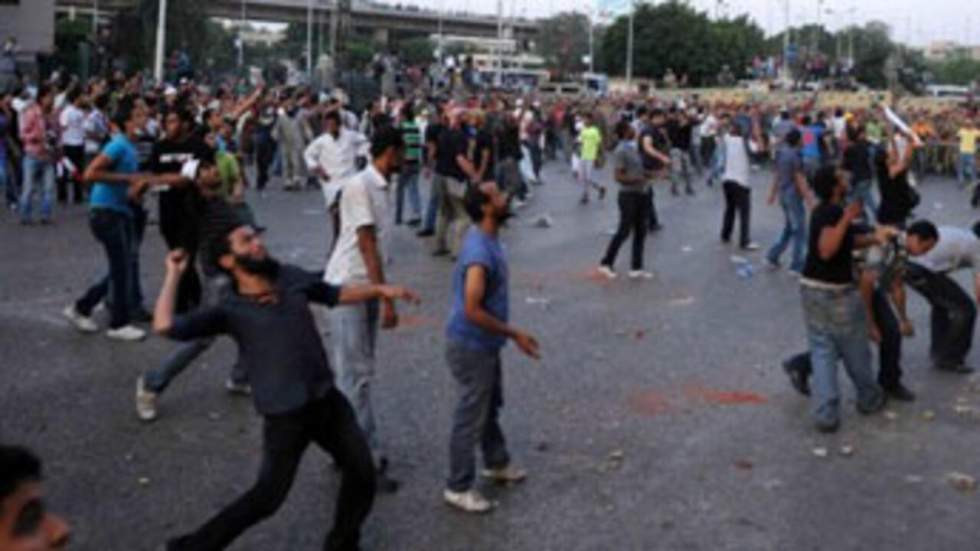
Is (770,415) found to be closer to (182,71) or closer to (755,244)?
(755,244)

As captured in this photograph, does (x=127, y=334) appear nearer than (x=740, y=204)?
Yes

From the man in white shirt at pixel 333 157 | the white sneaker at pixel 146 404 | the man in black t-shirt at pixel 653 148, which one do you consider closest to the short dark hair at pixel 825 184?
the white sneaker at pixel 146 404

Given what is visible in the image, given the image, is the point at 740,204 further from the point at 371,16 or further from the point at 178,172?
the point at 371,16

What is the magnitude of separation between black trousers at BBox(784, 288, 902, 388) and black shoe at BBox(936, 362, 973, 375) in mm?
1089

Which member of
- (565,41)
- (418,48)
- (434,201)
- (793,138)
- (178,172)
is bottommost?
(434,201)

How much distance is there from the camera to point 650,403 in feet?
26.7

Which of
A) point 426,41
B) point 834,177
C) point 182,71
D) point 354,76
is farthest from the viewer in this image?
point 426,41

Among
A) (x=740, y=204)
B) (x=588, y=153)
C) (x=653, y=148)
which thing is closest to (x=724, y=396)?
(x=740, y=204)

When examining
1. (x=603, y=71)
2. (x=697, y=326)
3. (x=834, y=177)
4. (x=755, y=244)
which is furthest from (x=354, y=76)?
(x=603, y=71)

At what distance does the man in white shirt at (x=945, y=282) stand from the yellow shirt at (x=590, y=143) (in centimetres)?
1290

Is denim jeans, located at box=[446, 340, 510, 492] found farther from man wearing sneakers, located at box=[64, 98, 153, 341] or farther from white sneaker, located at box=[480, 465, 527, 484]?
man wearing sneakers, located at box=[64, 98, 153, 341]

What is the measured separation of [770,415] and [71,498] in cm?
426

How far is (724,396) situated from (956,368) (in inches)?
81.3

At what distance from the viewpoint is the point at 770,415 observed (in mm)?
7926
